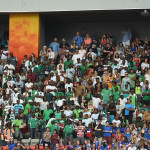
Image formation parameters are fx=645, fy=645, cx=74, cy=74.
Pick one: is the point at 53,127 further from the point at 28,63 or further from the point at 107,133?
the point at 28,63

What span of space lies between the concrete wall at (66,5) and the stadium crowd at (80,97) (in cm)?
171

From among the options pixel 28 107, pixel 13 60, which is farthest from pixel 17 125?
pixel 13 60

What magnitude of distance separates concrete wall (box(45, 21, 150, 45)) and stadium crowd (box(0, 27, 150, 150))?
11.0 feet

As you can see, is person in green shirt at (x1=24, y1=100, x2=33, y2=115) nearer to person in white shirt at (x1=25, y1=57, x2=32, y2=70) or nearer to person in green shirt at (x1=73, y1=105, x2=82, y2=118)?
person in green shirt at (x1=73, y1=105, x2=82, y2=118)

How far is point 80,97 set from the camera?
28312 millimetres

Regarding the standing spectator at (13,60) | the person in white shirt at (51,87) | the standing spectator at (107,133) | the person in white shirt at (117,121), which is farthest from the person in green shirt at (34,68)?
the standing spectator at (107,133)

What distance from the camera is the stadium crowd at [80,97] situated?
1019 inches

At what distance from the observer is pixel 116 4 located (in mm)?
32906

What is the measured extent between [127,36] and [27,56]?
5385mm

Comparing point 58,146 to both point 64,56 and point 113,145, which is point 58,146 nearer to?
point 113,145

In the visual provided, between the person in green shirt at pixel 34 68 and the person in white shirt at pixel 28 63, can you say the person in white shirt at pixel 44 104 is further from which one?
the person in white shirt at pixel 28 63

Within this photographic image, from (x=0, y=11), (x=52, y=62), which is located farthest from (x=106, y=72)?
(x=0, y=11)

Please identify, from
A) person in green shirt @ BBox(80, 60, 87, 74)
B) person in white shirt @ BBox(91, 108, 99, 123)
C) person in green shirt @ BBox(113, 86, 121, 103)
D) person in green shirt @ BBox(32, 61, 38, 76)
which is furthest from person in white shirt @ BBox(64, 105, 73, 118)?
person in green shirt @ BBox(32, 61, 38, 76)

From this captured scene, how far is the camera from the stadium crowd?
84.9ft
